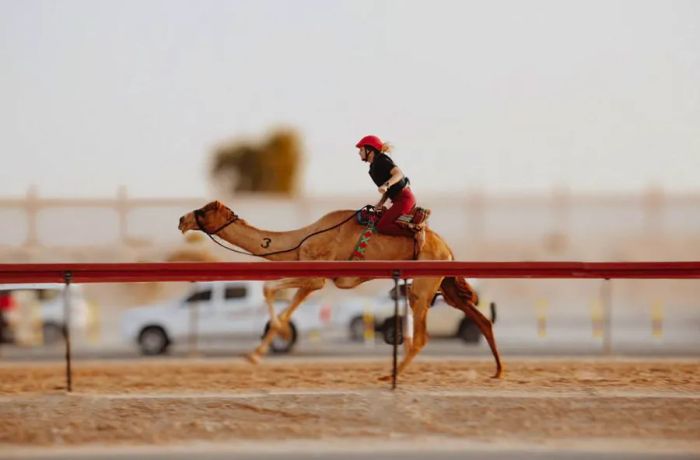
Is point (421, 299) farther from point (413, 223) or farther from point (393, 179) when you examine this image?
point (393, 179)

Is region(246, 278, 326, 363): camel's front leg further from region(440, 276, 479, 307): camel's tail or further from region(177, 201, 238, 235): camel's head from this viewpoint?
region(440, 276, 479, 307): camel's tail

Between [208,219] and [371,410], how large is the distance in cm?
471

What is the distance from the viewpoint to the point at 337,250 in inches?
552

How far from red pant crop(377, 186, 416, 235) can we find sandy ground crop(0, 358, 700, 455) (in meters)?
1.71

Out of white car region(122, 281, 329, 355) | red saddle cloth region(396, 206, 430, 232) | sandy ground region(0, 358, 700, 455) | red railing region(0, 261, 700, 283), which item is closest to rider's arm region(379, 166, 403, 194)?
red saddle cloth region(396, 206, 430, 232)

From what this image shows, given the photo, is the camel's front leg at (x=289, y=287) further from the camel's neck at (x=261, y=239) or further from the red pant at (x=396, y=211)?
the red pant at (x=396, y=211)

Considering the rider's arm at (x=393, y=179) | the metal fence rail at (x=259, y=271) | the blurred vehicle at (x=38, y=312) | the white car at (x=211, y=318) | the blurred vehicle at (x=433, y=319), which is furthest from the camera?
the blurred vehicle at (x=38, y=312)

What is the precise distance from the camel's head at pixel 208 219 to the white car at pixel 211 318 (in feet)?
38.2

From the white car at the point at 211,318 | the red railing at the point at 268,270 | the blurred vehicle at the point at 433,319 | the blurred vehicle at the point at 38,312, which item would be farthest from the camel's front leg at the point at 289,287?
the blurred vehicle at the point at 38,312

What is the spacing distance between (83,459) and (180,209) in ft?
137

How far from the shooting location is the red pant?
13.7 metres

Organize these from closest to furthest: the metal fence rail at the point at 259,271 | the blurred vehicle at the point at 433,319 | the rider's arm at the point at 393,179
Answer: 1. the metal fence rail at the point at 259,271
2. the rider's arm at the point at 393,179
3. the blurred vehicle at the point at 433,319

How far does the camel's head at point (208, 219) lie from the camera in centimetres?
1459

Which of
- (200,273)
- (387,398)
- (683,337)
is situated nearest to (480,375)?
(387,398)
